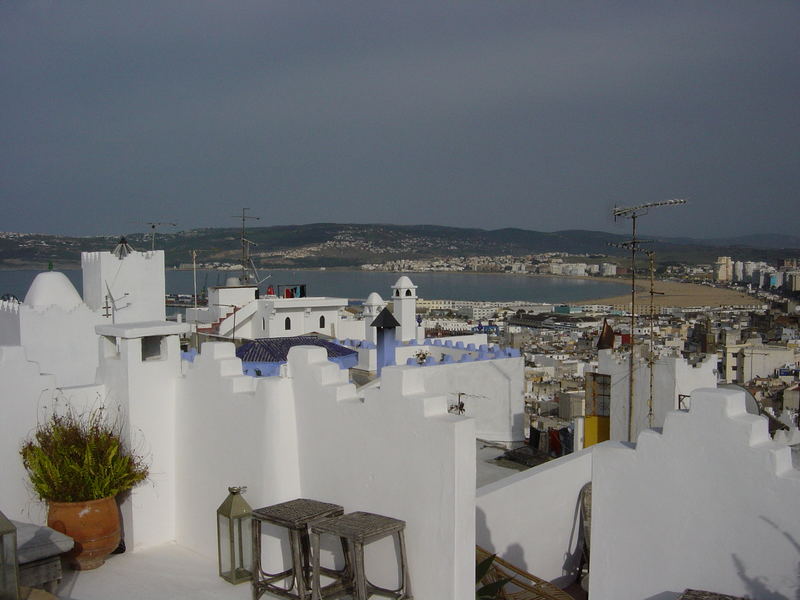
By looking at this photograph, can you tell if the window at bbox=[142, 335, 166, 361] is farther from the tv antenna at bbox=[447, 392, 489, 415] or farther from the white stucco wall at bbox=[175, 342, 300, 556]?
the tv antenna at bbox=[447, 392, 489, 415]

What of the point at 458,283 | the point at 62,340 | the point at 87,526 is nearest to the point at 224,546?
the point at 87,526

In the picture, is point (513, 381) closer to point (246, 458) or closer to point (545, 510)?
point (545, 510)

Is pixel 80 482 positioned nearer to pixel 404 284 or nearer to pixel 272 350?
pixel 272 350

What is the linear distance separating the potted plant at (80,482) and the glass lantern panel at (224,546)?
2.96 feet

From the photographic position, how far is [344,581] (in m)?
4.77

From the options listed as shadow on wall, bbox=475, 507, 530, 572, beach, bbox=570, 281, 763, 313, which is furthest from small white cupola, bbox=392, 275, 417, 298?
beach, bbox=570, 281, 763, 313

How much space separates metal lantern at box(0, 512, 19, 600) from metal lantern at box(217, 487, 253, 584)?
1.47 meters

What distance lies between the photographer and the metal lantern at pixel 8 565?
4.14m

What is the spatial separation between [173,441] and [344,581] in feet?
7.58

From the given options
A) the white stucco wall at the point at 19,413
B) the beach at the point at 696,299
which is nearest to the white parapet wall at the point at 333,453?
the white stucco wall at the point at 19,413

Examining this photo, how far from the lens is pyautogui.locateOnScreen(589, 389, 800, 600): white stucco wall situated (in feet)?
11.4

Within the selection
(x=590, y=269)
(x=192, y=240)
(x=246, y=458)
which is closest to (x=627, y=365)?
(x=246, y=458)

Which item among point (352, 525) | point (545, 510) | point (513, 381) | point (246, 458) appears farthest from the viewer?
point (513, 381)

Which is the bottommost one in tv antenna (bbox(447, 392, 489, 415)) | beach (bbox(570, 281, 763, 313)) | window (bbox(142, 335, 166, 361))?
beach (bbox(570, 281, 763, 313))
